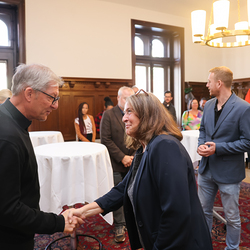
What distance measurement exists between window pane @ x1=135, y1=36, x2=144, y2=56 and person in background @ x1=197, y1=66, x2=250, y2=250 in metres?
5.87

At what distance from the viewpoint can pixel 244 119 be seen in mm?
2264

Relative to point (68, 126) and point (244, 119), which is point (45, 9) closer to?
point (68, 126)

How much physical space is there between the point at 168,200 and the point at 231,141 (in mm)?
1443

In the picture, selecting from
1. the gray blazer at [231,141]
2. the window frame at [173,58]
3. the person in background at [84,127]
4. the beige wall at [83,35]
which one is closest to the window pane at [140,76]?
the window frame at [173,58]

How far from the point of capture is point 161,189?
1205 mm

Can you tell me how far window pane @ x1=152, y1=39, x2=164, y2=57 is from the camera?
8.34 meters

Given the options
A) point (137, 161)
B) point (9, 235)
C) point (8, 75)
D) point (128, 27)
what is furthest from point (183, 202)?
point (128, 27)

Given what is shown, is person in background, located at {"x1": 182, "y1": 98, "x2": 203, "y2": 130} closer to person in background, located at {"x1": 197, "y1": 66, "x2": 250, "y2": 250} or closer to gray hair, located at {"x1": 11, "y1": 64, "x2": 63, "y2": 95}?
person in background, located at {"x1": 197, "y1": 66, "x2": 250, "y2": 250}

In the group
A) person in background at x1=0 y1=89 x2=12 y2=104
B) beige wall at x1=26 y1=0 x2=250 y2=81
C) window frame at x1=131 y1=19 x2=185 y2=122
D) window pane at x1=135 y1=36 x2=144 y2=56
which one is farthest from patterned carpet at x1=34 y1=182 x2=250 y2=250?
window pane at x1=135 y1=36 x2=144 y2=56

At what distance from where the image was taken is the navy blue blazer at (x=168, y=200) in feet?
3.84

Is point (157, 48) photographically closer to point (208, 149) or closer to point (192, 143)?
point (192, 143)

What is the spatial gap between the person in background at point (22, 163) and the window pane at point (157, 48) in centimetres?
740

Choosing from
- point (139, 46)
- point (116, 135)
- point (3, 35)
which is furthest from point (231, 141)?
point (139, 46)

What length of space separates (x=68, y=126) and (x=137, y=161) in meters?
5.51
